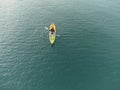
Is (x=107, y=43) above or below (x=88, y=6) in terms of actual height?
below

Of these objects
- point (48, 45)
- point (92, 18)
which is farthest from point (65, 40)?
Answer: point (92, 18)

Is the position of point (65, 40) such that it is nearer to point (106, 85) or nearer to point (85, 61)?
point (85, 61)

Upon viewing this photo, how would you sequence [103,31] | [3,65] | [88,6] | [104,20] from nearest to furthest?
[3,65] → [103,31] → [104,20] → [88,6]

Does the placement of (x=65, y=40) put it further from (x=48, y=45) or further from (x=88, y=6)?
(x=88, y=6)

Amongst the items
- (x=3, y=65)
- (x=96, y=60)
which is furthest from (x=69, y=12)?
(x=3, y=65)

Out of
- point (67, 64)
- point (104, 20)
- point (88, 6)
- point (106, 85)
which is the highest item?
point (88, 6)

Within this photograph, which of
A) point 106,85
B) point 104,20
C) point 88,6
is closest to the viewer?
point 106,85

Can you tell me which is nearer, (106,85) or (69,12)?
(106,85)
